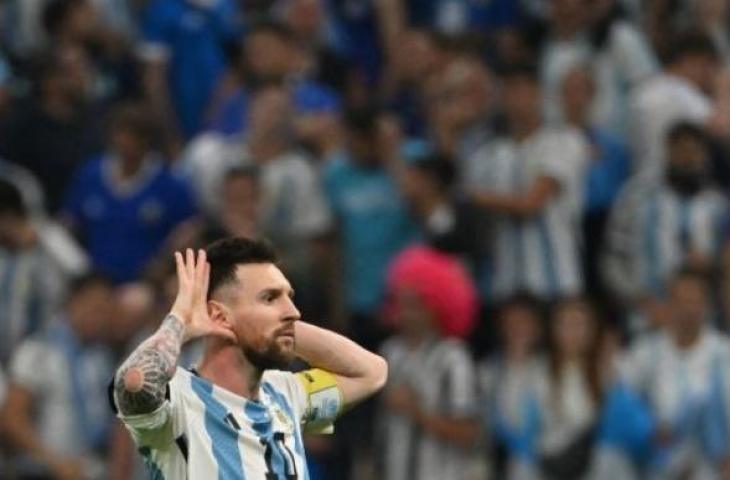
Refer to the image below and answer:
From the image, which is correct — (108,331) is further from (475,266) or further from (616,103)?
(616,103)

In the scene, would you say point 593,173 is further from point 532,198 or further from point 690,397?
point 690,397

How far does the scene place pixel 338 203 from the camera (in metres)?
14.3

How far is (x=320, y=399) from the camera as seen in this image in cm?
Answer: 880

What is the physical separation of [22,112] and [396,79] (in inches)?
87.1

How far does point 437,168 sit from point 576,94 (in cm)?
112

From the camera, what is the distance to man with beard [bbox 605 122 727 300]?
1403 centimetres

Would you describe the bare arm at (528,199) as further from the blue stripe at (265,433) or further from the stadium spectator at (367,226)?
the blue stripe at (265,433)

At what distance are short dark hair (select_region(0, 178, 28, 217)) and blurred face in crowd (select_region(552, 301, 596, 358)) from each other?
9.77 feet

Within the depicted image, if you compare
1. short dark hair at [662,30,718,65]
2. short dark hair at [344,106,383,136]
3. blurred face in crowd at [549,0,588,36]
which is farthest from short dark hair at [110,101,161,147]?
short dark hair at [662,30,718,65]

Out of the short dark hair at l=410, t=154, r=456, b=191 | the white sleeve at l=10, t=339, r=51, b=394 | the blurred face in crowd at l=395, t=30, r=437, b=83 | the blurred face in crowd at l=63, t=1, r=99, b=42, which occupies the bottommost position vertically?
the white sleeve at l=10, t=339, r=51, b=394

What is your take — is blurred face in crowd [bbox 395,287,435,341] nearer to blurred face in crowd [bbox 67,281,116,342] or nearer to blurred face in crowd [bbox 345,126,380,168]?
blurred face in crowd [bbox 345,126,380,168]

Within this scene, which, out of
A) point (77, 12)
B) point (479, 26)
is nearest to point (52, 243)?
point (77, 12)

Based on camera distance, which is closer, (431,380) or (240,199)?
(431,380)

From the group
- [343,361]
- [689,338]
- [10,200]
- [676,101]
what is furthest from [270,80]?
[343,361]
